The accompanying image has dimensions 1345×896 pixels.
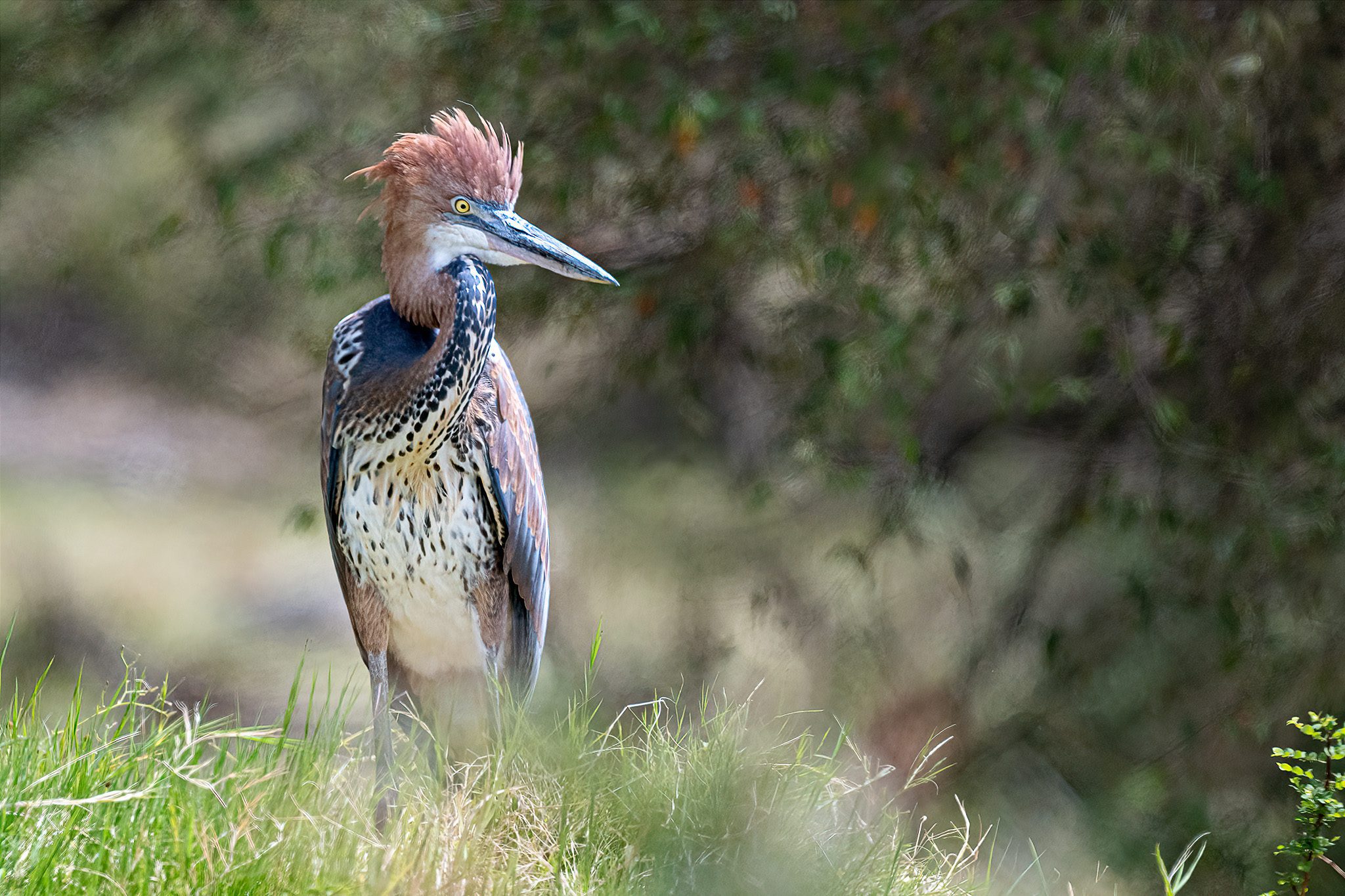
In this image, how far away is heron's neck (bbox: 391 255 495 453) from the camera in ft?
8.02

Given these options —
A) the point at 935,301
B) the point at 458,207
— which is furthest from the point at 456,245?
the point at 935,301

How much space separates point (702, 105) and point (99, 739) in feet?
6.21

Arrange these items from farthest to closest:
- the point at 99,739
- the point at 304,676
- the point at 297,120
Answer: the point at 304,676
the point at 297,120
the point at 99,739

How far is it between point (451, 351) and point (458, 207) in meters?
0.25

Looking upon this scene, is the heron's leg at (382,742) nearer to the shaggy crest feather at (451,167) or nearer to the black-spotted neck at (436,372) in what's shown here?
the black-spotted neck at (436,372)

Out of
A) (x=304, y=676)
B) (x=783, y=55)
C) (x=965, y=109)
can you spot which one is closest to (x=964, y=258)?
(x=965, y=109)

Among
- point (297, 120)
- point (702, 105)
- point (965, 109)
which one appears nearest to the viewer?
point (702, 105)

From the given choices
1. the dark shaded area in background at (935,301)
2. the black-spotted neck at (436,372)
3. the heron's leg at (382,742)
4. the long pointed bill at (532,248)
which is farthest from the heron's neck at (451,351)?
the dark shaded area in background at (935,301)

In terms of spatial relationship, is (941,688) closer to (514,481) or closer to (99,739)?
(514,481)

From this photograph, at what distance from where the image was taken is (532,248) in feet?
7.73

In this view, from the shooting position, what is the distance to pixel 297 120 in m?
4.18

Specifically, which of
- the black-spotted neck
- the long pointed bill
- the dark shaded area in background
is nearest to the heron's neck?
the black-spotted neck

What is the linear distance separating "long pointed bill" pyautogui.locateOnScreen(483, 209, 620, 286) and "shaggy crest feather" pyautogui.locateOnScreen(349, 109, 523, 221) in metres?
0.06

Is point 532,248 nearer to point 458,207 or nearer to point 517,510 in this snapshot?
point 458,207
